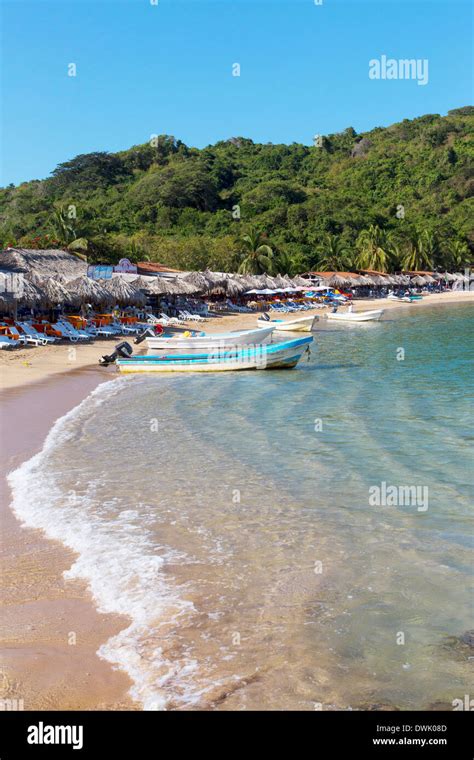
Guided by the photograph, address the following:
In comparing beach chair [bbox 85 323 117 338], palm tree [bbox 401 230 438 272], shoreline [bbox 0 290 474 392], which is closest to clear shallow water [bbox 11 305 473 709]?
shoreline [bbox 0 290 474 392]

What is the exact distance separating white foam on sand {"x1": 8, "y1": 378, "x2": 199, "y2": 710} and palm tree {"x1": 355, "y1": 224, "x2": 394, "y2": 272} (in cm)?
5688

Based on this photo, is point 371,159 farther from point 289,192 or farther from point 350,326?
point 350,326

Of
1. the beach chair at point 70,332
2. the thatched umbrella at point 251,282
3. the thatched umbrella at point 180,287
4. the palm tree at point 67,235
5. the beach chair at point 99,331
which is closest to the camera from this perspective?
the beach chair at point 70,332

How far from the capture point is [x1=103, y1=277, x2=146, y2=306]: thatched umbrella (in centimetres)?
2769

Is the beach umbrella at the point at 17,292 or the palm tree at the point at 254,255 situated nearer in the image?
the beach umbrella at the point at 17,292

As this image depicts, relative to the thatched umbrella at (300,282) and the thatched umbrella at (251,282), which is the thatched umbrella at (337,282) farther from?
the thatched umbrella at (251,282)

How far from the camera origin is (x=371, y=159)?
3935 inches

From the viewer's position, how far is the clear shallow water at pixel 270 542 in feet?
16.3

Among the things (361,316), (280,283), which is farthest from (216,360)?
(280,283)

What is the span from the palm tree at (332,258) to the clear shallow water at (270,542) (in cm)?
4611

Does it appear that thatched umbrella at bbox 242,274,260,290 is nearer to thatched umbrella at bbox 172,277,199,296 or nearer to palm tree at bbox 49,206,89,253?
thatched umbrella at bbox 172,277,199,296

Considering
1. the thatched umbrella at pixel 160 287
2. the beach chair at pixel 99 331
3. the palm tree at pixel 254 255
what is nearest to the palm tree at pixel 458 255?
the palm tree at pixel 254 255
